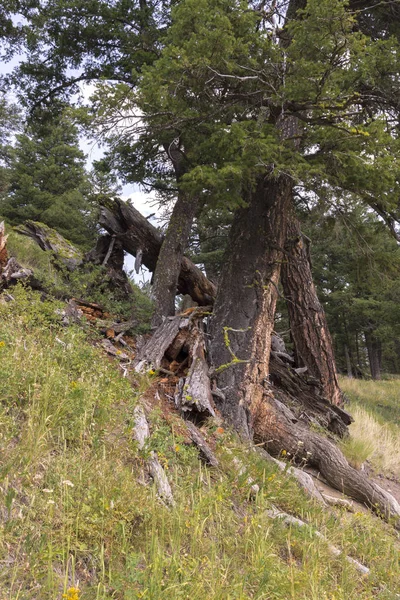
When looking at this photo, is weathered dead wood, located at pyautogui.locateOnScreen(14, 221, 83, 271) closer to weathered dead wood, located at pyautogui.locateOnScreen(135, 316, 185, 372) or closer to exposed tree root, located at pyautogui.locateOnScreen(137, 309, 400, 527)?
weathered dead wood, located at pyautogui.locateOnScreen(135, 316, 185, 372)

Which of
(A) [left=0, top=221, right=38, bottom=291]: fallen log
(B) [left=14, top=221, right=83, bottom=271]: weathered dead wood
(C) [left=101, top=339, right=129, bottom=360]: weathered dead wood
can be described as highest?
(B) [left=14, top=221, right=83, bottom=271]: weathered dead wood

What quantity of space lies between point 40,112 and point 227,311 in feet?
25.1

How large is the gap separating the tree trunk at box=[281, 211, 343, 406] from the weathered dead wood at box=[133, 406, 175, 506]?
14.4 ft

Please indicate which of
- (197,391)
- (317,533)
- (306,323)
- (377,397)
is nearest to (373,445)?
(306,323)

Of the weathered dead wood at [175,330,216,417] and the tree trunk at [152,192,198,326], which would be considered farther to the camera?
the tree trunk at [152,192,198,326]

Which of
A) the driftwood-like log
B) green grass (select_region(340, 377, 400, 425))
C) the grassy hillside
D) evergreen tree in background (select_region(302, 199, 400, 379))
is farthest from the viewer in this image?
green grass (select_region(340, 377, 400, 425))

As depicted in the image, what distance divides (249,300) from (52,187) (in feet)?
60.4

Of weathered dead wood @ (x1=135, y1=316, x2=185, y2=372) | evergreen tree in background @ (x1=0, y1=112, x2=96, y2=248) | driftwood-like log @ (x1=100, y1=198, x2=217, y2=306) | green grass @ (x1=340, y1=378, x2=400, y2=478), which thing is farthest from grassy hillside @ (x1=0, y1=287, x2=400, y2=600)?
evergreen tree in background @ (x1=0, y1=112, x2=96, y2=248)

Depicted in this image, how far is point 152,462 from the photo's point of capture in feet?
10.2

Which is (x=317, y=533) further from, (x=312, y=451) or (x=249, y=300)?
(x=249, y=300)

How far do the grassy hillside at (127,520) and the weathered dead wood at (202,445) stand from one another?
0.32 feet

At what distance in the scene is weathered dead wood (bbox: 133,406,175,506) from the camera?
279 centimetres

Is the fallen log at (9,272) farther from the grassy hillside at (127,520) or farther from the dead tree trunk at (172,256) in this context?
the grassy hillside at (127,520)

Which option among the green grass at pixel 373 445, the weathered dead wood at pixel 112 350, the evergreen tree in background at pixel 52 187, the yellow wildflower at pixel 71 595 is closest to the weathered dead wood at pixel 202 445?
the weathered dead wood at pixel 112 350
